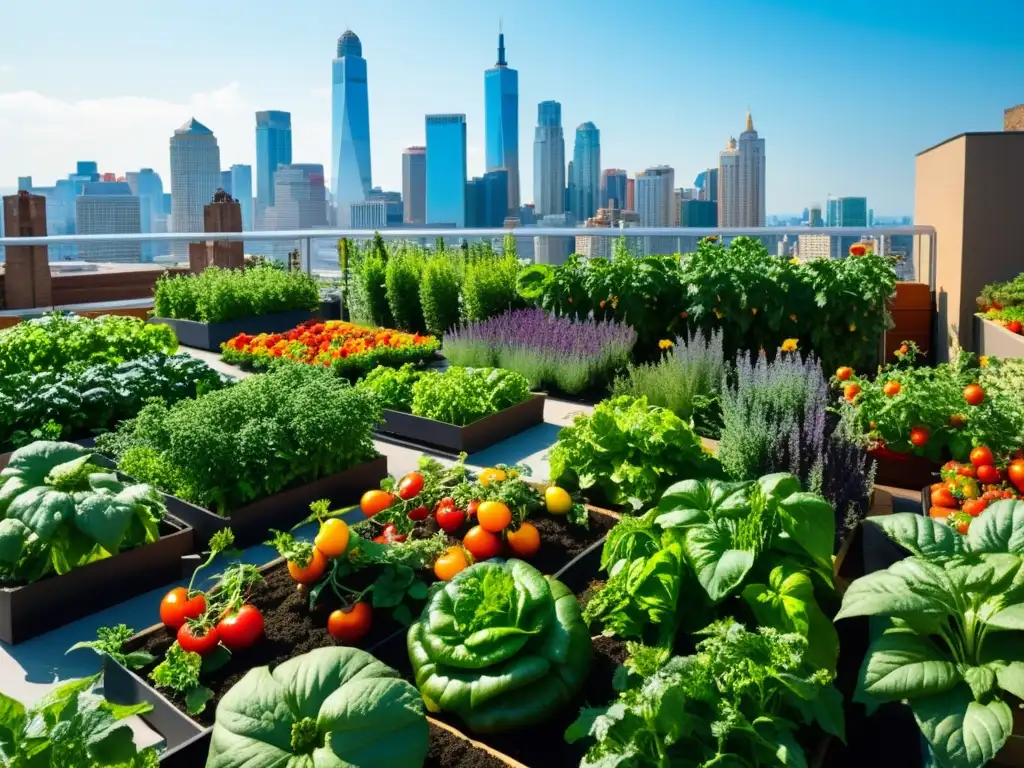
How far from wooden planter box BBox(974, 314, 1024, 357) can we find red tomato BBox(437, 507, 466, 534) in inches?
158

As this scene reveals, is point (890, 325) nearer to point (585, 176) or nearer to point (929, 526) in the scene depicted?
point (929, 526)

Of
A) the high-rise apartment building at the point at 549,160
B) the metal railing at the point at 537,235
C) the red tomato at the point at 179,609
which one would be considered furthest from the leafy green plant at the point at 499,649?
the high-rise apartment building at the point at 549,160

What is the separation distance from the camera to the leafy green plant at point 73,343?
16.1ft

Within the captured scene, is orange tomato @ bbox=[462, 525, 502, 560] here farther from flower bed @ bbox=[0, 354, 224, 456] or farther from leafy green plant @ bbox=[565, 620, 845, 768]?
flower bed @ bbox=[0, 354, 224, 456]

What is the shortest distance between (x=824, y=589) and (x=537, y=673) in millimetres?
829

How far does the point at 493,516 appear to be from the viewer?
2811 millimetres

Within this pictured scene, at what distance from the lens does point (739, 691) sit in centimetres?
172

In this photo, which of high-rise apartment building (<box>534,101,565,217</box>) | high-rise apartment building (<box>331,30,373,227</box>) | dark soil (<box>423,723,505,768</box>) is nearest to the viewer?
dark soil (<box>423,723,505,768</box>)

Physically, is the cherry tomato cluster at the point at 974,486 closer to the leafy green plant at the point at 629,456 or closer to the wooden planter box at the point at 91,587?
the leafy green plant at the point at 629,456

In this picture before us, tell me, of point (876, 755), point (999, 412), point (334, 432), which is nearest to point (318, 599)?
point (334, 432)

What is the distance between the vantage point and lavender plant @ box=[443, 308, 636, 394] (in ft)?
18.0

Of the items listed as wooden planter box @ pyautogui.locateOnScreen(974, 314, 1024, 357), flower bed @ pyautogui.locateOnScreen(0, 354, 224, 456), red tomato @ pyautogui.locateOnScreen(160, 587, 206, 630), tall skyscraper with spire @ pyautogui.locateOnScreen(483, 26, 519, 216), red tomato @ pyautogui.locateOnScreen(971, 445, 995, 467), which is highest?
tall skyscraper with spire @ pyautogui.locateOnScreen(483, 26, 519, 216)

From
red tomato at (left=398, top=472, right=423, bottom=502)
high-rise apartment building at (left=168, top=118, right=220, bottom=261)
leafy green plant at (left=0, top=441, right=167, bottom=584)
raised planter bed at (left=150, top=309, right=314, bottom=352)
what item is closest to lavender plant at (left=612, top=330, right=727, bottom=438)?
red tomato at (left=398, top=472, right=423, bottom=502)

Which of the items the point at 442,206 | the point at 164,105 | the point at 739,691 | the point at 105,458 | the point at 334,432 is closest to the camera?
the point at 739,691
